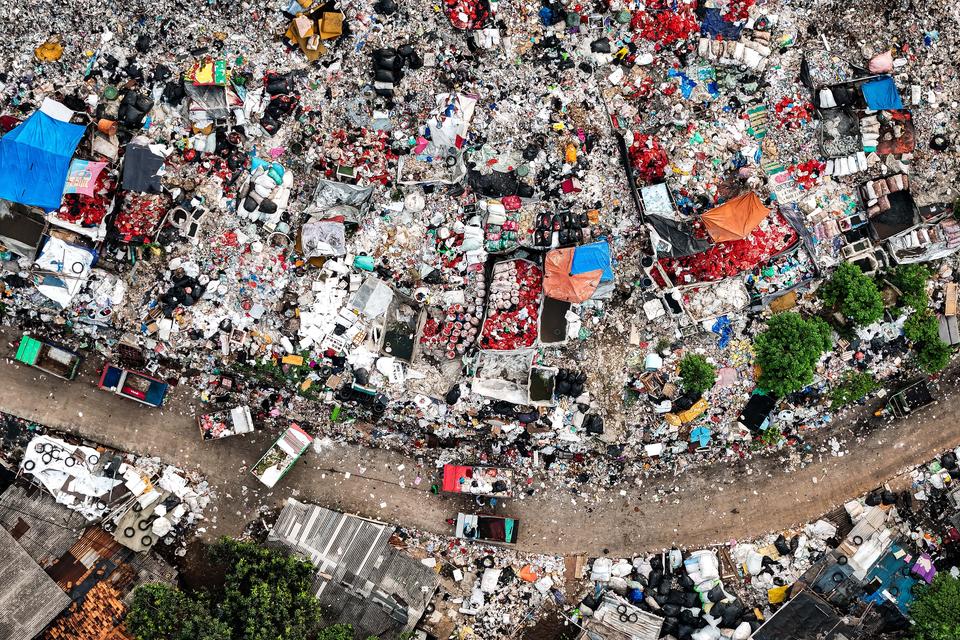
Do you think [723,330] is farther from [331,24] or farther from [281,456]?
[331,24]

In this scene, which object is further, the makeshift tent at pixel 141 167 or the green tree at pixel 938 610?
the green tree at pixel 938 610

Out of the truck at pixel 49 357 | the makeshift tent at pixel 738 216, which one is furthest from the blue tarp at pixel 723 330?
the truck at pixel 49 357

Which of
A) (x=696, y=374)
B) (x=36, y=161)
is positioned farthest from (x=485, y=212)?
(x=36, y=161)

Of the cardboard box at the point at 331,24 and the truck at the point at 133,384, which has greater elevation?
the cardboard box at the point at 331,24

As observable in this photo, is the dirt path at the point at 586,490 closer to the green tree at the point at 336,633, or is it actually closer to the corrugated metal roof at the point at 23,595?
the green tree at the point at 336,633

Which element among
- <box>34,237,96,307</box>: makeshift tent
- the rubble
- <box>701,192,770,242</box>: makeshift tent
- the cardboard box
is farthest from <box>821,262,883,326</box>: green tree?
<box>34,237,96,307</box>: makeshift tent

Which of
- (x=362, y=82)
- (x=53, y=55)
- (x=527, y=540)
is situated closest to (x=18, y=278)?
(x=53, y=55)

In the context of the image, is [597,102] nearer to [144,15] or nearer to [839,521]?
[144,15]
